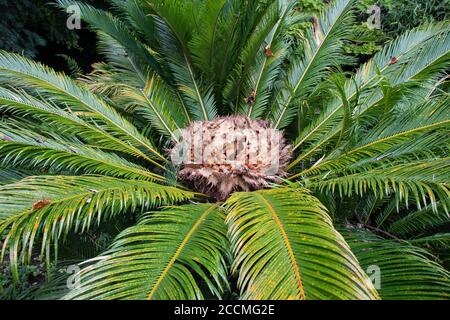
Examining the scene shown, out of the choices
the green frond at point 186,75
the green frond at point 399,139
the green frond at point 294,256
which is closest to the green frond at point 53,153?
the green frond at point 294,256

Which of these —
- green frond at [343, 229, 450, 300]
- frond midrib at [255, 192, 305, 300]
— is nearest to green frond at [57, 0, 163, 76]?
frond midrib at [255, 192, 305, 300]

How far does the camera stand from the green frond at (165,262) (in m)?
1.04

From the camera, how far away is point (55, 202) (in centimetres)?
127

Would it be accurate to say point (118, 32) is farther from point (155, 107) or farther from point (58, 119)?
point (58, 119)

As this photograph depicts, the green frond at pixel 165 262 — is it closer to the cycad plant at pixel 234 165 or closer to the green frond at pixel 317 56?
the cycad plant at pixel 234 165

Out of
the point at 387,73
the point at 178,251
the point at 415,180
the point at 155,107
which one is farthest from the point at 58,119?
the point at 387,73

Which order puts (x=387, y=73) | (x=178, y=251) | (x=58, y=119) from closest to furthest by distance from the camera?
(x=178, y=251) < (x=58, y=119) < (x=387, y=73)

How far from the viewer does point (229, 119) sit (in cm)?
233

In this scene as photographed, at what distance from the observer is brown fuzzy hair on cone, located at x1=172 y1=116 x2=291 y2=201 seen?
6.61 feet

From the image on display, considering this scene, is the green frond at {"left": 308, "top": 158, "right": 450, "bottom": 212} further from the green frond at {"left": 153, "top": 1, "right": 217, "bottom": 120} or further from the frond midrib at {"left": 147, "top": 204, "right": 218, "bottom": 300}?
the green frond at {"left": 153, "top": 1, "right": 217, "bottom": 120}

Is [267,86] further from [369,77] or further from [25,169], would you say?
[25,169]

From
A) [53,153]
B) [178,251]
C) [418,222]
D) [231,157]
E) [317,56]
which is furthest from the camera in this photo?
[317,56]

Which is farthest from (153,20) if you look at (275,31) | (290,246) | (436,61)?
(290,246)

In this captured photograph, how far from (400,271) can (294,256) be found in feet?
1.78
